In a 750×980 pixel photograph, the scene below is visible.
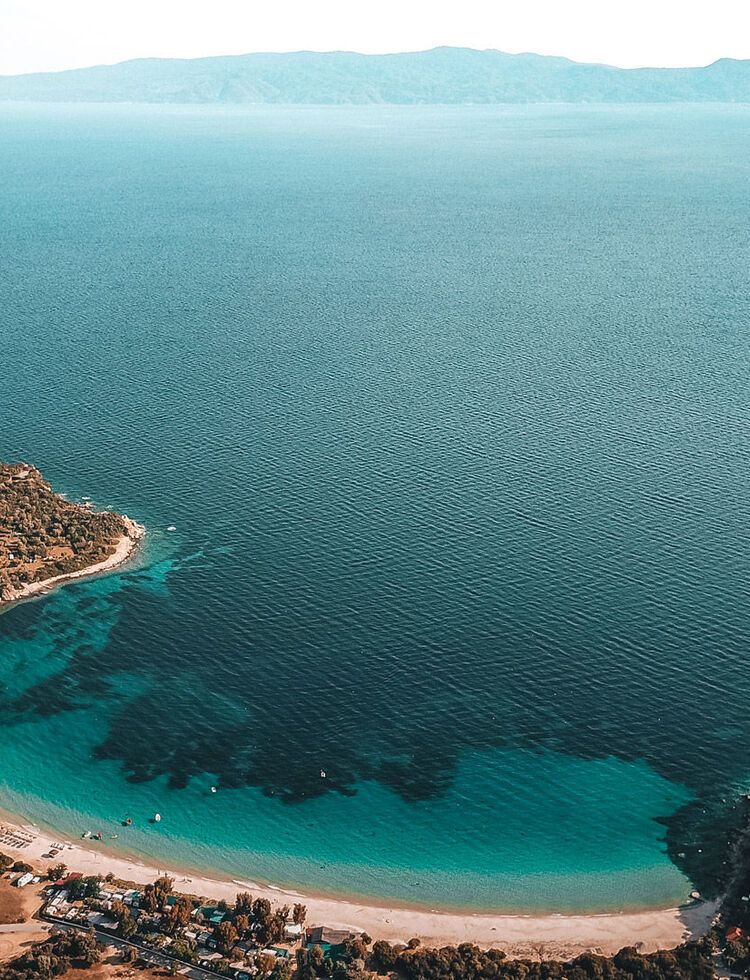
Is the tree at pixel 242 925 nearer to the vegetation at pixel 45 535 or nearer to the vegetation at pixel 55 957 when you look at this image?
the vegetation at pixel 55 957

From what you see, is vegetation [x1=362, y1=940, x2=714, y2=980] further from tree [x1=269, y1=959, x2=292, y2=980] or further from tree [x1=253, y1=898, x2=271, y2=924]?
tree [x1=253, y1=898, x2=271, y2=924]

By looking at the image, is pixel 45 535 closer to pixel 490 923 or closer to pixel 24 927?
pixel 24 927

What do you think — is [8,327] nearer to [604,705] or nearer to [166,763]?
[166,763]

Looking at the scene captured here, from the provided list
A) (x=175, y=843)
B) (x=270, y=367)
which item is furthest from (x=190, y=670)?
(x=270, y=367)

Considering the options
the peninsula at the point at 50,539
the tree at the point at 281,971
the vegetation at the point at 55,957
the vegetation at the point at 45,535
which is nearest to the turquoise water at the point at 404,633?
the peninsula at the point at 50,539

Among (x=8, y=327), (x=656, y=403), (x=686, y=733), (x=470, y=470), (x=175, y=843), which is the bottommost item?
(x=175, y=843)

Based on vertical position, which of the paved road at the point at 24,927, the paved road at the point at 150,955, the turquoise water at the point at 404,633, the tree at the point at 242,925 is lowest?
the paved road at the point at 150,955

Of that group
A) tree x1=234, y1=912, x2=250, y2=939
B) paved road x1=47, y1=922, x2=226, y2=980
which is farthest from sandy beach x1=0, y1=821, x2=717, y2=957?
paved road x1=47, y1=922, x2=226, y2=980
